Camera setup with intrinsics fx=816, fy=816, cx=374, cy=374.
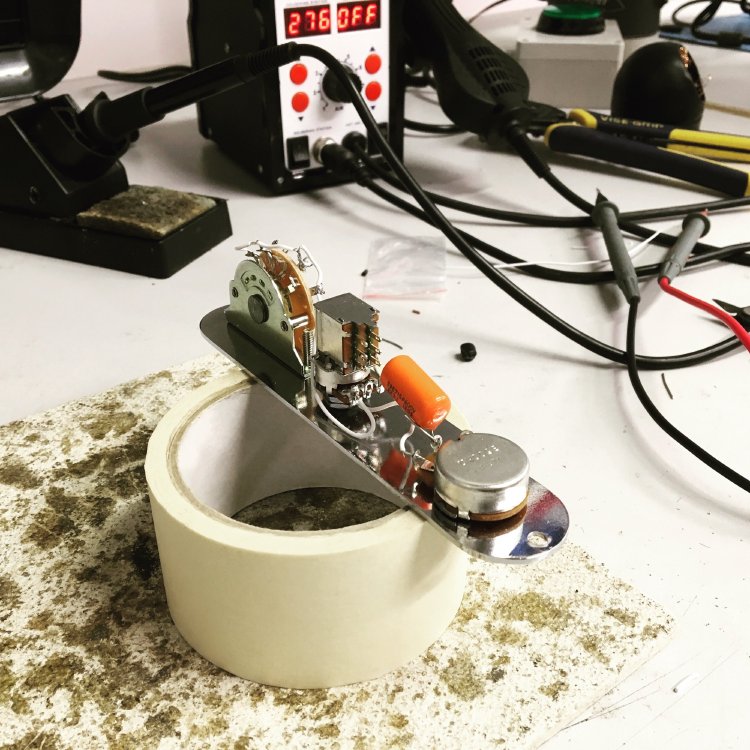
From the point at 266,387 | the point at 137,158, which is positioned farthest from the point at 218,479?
the point at 137,158

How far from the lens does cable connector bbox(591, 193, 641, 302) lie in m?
0.58

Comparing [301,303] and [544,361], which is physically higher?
[301,303]

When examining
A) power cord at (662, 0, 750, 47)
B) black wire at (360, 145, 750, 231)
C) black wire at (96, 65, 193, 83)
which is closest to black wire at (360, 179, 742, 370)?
black wire at (360, 145, 750, 231)

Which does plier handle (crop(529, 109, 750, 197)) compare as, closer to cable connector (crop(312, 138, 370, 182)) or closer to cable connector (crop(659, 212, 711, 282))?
cable connector (crop(659, 212, 711, 282))

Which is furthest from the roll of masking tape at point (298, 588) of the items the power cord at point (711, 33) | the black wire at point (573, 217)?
the power cord at point (711, 33)

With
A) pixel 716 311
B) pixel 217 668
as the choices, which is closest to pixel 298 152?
pixel 716 311

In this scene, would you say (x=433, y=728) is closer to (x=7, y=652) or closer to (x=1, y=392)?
(x=7, y=652)

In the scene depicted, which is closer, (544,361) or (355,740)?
(355,740)

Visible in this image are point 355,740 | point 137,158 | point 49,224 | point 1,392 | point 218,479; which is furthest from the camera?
point 137,158

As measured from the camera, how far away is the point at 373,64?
807 mm

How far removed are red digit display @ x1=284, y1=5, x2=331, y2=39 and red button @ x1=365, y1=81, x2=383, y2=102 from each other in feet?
0.23

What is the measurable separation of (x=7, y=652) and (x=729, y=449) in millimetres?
406

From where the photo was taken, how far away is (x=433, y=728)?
1.09ft

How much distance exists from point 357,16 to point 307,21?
55 millimetres
